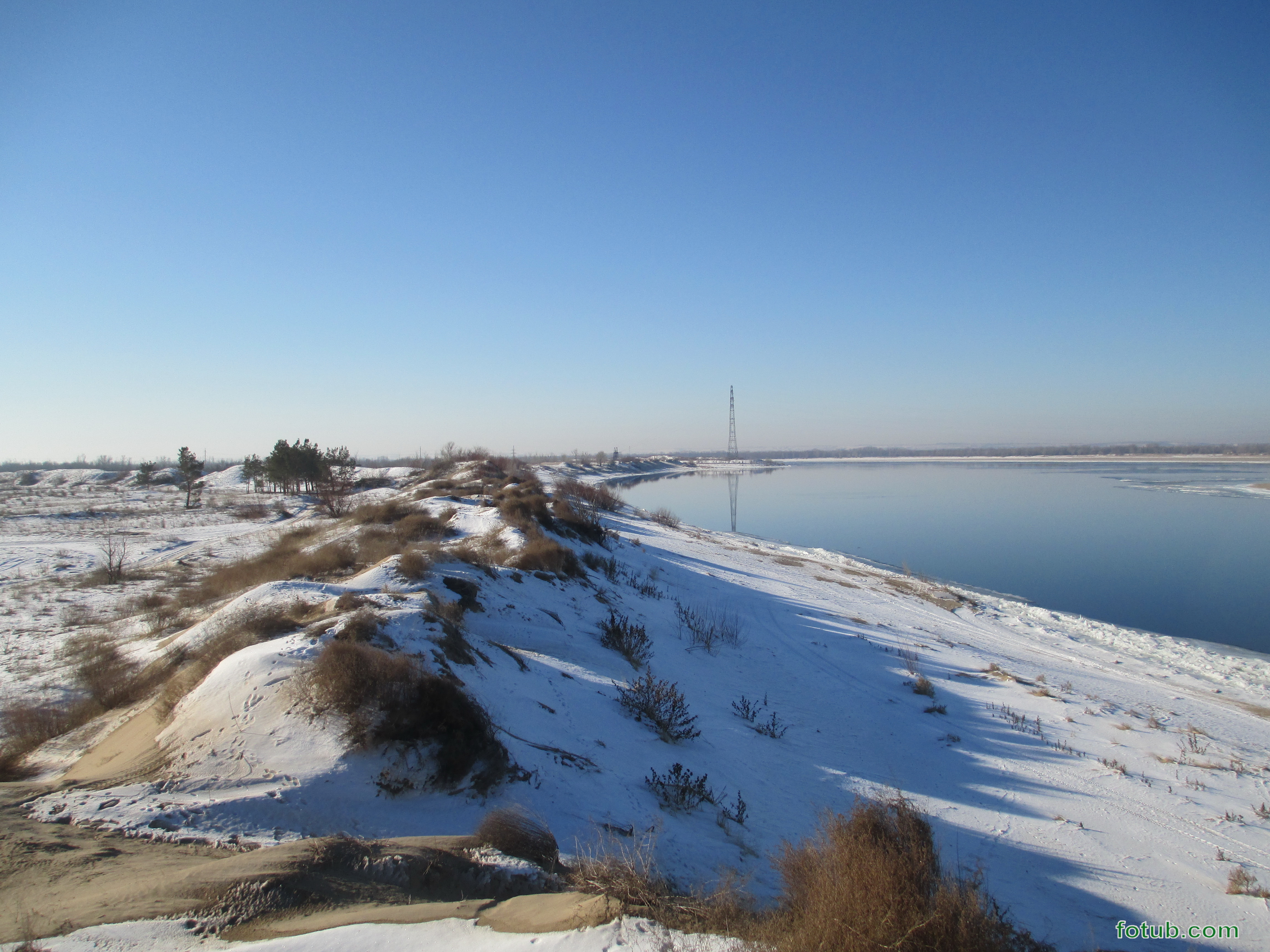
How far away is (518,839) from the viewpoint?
3736 mm

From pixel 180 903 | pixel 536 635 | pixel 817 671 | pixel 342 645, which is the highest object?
pixel 342 645

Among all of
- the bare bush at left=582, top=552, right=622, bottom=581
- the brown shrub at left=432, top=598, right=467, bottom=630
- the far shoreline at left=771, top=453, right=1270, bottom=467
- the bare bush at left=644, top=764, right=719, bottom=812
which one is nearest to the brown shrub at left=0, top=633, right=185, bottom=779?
the brown shrub at left=432, top=598, right=467, bottom=630

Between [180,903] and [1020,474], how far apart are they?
89714 mm

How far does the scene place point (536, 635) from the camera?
9.13 metres

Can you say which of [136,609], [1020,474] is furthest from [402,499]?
[1020,474]

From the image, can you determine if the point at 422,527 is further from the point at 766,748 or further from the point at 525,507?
the point at 766,748

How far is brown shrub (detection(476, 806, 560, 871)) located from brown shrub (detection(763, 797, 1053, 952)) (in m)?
1.47

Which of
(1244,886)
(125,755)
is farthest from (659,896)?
(1244,886)

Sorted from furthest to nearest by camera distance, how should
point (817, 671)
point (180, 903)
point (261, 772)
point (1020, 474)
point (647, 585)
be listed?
point (1020, 474)
point (647, 585)
point (817, 671)
point (261, 772)
point (180, 903)

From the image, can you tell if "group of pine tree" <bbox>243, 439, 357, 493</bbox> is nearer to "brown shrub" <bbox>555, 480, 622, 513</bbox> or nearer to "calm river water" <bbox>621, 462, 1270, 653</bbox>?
"brown shrub" <bbox>555, 480, 622, 513</bbox>

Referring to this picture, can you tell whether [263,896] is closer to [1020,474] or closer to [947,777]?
[947,777]

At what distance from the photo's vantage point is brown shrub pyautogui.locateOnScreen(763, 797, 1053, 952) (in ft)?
8.81

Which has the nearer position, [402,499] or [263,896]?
[263,896]

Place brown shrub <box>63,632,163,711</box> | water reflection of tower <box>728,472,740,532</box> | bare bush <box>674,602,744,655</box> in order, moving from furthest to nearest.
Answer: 1. water reflection of tower <box>728,472,740,532</box>
2. bare bush <box>674,602,744,655</box>
3. brown shrub <box>63,632,163,711</box>
